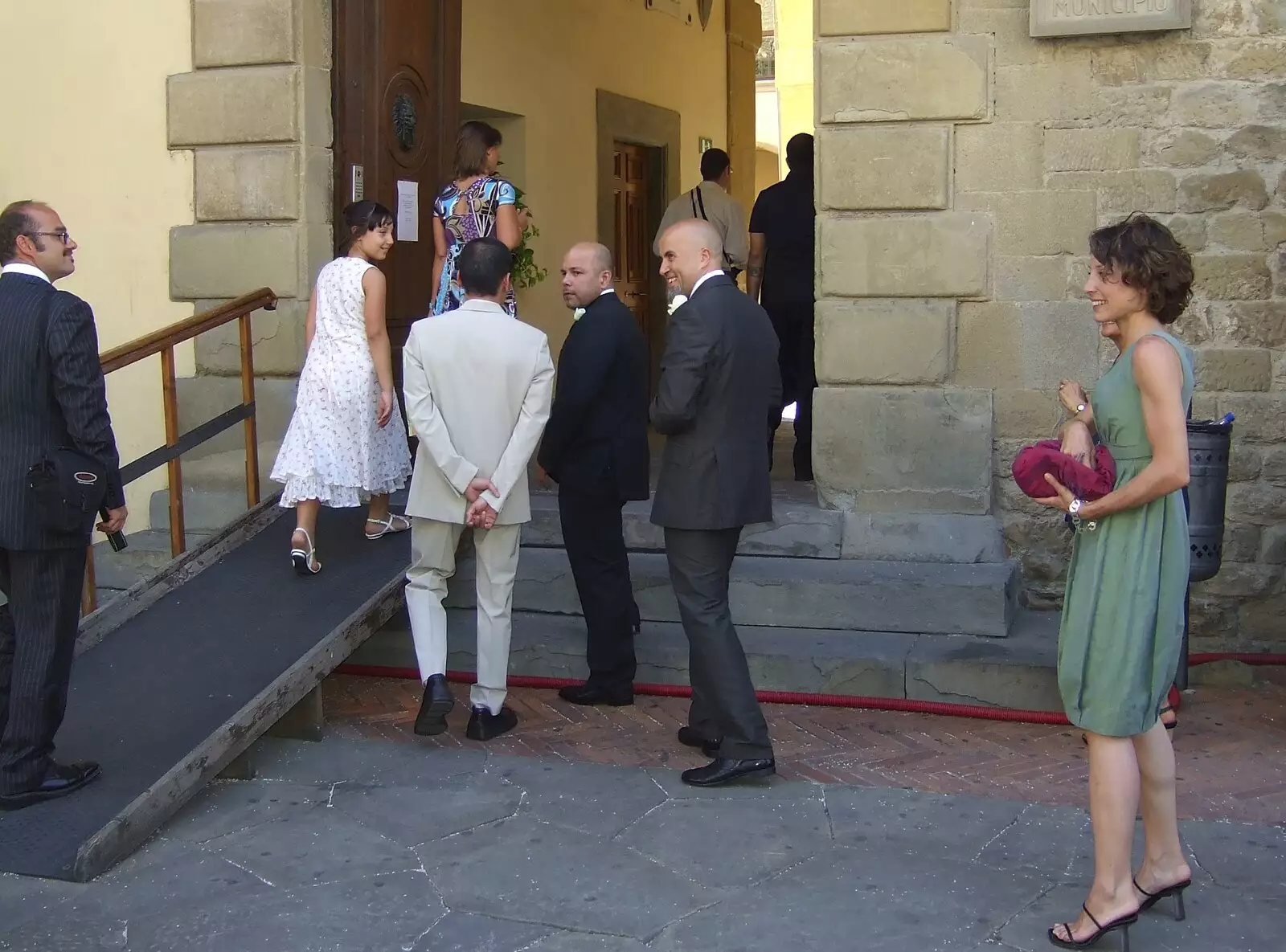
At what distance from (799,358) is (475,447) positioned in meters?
3.45

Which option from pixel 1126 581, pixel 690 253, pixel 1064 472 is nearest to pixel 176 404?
pixel 690 253

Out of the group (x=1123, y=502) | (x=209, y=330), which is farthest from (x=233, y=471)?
(x=1123, y=502)

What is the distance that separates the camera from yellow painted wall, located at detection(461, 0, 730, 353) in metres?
9.98

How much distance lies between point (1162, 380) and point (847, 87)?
10.5 ft

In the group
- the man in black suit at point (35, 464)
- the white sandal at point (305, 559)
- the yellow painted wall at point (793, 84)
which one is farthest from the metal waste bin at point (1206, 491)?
the yellow painted wall at point (793, 84)

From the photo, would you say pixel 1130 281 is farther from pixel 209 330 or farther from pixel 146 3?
pixel 146 3

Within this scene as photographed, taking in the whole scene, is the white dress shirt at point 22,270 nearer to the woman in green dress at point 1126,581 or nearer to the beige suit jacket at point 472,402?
the beige suit jacket at point 472,402

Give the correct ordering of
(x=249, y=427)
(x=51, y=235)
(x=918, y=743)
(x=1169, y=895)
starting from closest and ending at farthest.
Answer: (x=1169, y=895)
(x=51, y=235)
(x=918, y=743)
(x=249, y=427)

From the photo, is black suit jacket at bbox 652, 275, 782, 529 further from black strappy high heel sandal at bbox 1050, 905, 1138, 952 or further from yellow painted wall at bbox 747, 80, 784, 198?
yellow painted wall at bbox 747, 80, 784, 198

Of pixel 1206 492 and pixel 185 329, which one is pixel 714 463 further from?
pixel 185 329

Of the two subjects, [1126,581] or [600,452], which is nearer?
[1126,581]

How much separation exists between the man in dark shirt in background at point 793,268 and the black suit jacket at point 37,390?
14.3 ft

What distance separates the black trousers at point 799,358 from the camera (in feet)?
27.8

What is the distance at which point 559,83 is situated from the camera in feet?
35.8
